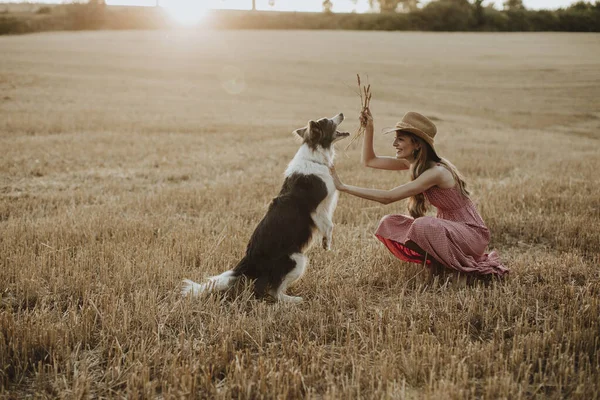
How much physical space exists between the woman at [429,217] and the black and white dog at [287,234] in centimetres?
28

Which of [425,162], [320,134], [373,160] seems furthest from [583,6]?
[320,134]

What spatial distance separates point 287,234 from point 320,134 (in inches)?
47.9

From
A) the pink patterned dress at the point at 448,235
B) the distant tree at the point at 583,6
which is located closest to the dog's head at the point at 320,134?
the pink patterned dress at the point at 448,235

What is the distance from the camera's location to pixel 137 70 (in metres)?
35.8

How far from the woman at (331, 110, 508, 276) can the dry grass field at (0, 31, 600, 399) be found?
0.26 meters

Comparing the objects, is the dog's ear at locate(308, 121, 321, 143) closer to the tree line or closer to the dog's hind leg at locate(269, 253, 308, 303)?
the dog's hind leg at locate(269, 253, 308, 303)

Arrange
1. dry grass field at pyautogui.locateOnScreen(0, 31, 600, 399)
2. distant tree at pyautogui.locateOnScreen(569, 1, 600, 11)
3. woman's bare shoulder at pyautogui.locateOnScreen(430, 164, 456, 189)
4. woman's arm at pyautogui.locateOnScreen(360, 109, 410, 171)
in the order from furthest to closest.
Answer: distant tree at pyautogui.locateOnScreen(569, 1, 600, 11) → woman's arm at pyautogui.locateOnScreen(360, 109, 410, 171) → woman's bare shoulder at pyautogui.locateOnScreen(430, 164, 456, 189) → dry grass field at pyautogui.locateOnScreen(0, 31, 600, 399)

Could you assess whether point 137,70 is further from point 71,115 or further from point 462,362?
point 462,362

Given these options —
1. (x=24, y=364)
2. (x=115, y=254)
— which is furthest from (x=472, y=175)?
(x=24, y=364)

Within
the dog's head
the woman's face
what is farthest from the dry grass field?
the dog's head

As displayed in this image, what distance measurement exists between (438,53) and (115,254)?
4938 centimetres

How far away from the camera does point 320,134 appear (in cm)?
495

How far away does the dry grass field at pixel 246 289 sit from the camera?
3.14m

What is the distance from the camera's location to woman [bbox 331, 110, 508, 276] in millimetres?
4668
